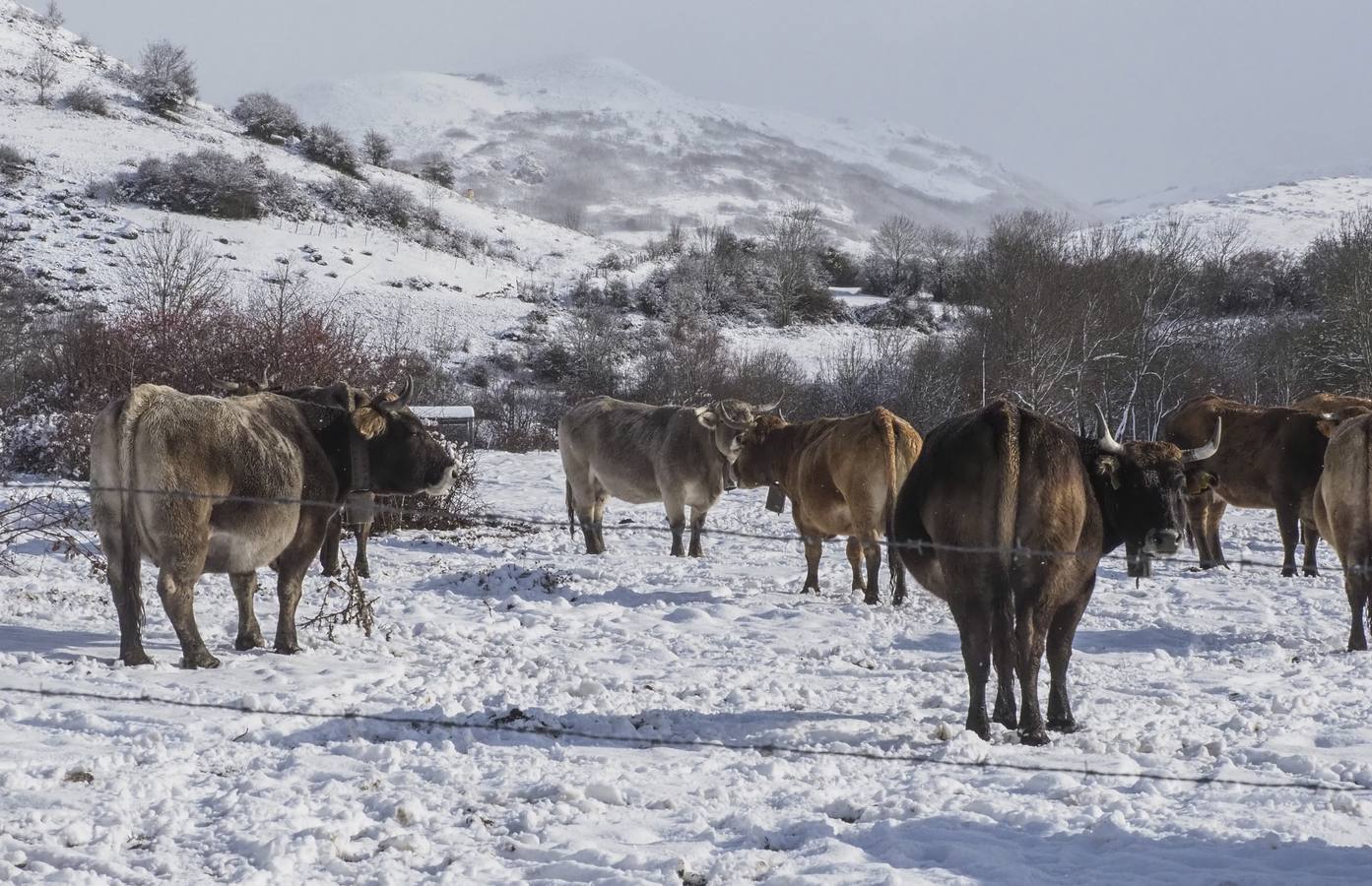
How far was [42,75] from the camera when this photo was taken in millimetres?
74250

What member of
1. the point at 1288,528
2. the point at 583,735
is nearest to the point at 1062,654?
the point at 583,735

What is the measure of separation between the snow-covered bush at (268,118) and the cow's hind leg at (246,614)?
7476cm

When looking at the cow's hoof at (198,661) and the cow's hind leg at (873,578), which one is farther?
the cow's hind leg at (873,578)

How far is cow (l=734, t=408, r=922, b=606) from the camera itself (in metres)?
10.8

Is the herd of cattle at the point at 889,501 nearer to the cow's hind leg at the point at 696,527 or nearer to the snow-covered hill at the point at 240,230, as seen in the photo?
the cow's hind leg at the point at 696,527

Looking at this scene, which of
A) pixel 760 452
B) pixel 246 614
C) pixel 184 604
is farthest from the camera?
pixel 760 452

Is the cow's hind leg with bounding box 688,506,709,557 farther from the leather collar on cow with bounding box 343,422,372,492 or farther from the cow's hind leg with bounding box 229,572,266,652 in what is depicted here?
the cow's hind leg with bounding box 229,572,266,652

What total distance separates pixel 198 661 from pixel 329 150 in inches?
2896

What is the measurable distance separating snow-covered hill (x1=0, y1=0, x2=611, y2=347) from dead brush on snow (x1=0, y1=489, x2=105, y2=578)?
38273mm

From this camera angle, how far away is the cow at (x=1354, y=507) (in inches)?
363

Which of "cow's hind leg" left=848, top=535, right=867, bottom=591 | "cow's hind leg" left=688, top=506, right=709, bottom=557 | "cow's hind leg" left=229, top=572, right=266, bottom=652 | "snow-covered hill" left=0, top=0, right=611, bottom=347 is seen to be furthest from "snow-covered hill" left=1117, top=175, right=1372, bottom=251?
"cow's hind leg" left=229, top=572, right=266, bottom=652

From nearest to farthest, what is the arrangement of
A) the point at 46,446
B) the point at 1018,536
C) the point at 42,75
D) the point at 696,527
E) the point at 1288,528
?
the point at 1018,536, the point at 1288,528, the point at 696,527, the point at 46,446, the point at 42,75

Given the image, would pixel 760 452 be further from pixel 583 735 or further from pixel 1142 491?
pixel 583 735

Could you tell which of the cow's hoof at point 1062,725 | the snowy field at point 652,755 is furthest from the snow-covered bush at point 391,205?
the cow's hoof at point 1062,725
